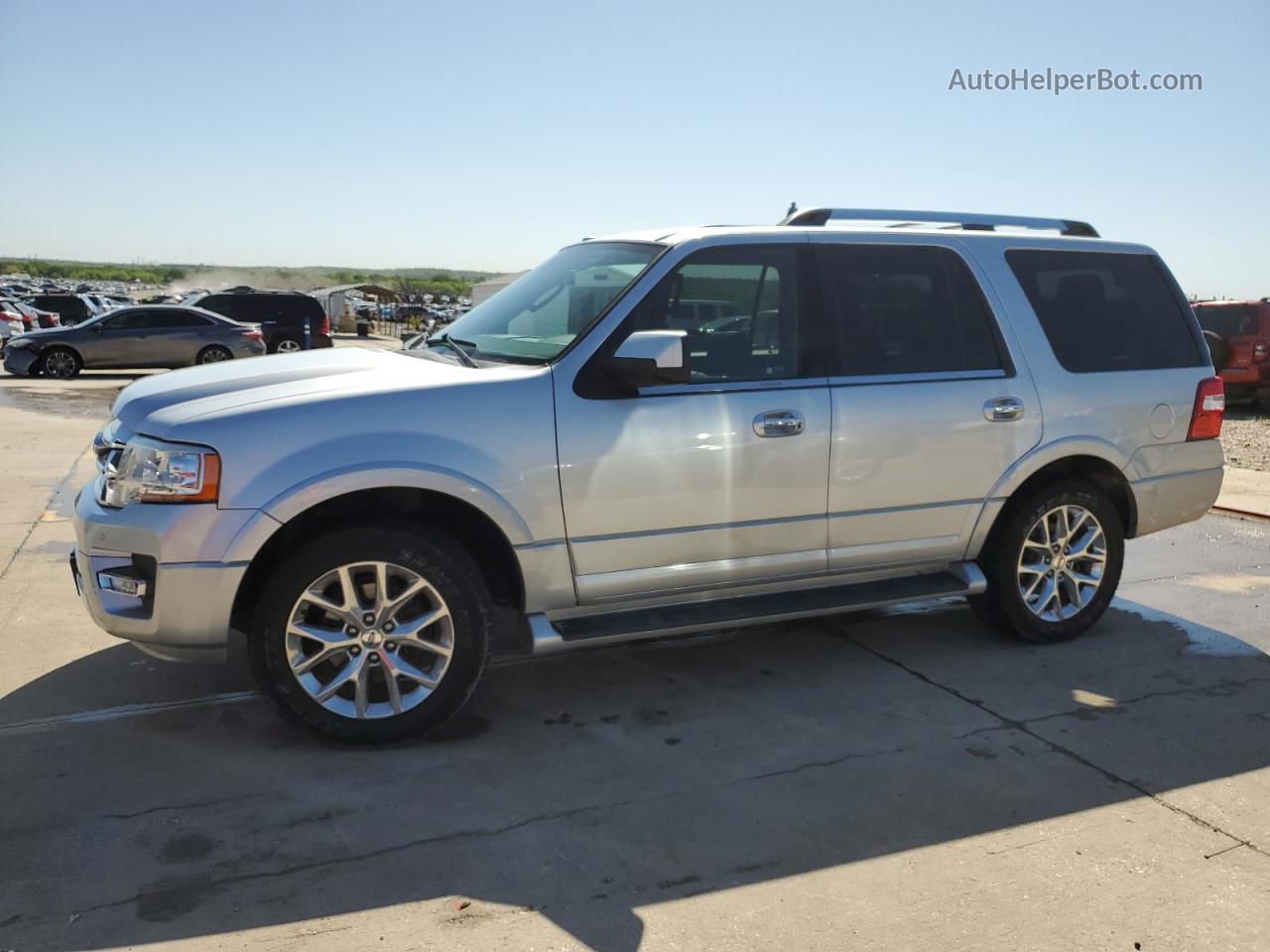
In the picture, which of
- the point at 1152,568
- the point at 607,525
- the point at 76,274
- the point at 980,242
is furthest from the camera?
the point at 76,274

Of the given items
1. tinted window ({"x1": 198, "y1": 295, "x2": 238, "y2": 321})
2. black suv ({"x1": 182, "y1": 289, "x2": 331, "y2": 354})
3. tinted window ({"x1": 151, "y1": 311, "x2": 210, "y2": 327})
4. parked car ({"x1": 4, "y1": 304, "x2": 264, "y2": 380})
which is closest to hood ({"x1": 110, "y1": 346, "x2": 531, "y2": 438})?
parked car ({"x1": 4, "y1": 304, "x2": 264, "y2": 380})

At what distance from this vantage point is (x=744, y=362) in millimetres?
4535

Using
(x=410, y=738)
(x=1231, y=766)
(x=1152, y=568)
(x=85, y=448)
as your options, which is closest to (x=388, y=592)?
(x=410, y=738)

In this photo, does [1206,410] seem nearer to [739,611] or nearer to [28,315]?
[739,611]

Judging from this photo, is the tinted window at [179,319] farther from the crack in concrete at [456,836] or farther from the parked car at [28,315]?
the crack in concrete at [456,836]

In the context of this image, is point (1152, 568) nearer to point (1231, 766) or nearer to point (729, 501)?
point (1231, 766)

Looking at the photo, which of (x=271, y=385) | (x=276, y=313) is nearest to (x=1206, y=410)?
(x=271, y=385)

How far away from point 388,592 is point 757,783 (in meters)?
1.49

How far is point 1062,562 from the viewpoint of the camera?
534 cm

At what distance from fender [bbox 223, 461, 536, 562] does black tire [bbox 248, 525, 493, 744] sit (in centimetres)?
14

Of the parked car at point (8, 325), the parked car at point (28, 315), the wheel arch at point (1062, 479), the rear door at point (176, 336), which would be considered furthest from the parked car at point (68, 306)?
the wheel arch at point (1062, 479)

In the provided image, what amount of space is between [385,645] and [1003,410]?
2911 millimetres

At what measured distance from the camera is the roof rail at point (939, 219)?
5.03 metres

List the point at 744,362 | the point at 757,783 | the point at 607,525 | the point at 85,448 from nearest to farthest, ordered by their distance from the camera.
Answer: the point at 757,783
the point at 607,525
the point at 744,362
the point at 85,448
